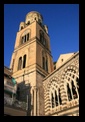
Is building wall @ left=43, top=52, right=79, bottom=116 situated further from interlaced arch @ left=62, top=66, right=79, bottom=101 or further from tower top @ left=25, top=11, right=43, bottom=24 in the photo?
tower top @ left=25, top=11, right=43, bottom=24

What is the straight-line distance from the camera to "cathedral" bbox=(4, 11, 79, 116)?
14.1 m

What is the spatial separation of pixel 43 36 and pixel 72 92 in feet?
43.9

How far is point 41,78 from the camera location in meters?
18.7

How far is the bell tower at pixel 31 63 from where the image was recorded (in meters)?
16.5

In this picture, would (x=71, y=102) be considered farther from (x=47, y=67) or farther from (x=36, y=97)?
(x=47, y=67)

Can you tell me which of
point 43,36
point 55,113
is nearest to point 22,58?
point 43,36

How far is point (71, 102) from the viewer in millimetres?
13492

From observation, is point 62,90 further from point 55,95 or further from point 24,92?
point 24,92

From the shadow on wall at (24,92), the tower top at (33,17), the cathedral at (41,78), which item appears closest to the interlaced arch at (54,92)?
the cathedral at (41,78)

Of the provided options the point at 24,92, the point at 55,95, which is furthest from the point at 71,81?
the point at 24,92

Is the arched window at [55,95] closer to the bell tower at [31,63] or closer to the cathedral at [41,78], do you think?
Result: the cathedral at [41,78]

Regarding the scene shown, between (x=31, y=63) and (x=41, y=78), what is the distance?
218 cm

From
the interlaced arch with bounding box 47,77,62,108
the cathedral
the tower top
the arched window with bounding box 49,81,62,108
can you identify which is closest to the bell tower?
the cathedral

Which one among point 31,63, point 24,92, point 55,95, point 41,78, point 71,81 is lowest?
point 55,95
